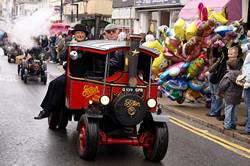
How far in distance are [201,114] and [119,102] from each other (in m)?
5.34

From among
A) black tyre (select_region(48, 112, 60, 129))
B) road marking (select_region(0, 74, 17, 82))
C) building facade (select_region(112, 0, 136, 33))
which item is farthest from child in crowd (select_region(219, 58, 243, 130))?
building facade (select_region(112, 0, 136, 33))

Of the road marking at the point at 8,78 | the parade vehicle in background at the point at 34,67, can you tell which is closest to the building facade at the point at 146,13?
the parade vehicle in background at the point at 34,67

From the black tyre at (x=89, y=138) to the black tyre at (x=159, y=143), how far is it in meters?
0.81

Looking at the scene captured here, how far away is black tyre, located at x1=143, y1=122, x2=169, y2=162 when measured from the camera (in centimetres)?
686

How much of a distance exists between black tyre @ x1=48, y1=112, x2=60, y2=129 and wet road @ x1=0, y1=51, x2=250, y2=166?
0.11 meters

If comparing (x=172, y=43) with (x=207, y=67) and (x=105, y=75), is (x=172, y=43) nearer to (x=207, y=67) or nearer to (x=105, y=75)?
(x=207, y=67)

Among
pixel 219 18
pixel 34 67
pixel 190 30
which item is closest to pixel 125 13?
pixel 34 67

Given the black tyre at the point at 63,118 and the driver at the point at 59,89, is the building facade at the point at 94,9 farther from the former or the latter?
the driver at the point at 59,89

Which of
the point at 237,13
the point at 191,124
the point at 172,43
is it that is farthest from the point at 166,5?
the point at 191,124

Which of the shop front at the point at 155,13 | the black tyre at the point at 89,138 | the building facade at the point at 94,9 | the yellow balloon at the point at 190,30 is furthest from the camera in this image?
the building facade at the point at 94,9

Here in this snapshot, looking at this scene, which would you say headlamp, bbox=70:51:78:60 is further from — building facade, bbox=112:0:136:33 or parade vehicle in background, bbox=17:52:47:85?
building facade, bbox=112:0:136:33

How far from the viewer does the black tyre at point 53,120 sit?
8.75 meters

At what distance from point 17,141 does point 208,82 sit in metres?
5.44

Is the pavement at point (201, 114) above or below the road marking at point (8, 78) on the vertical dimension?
below
